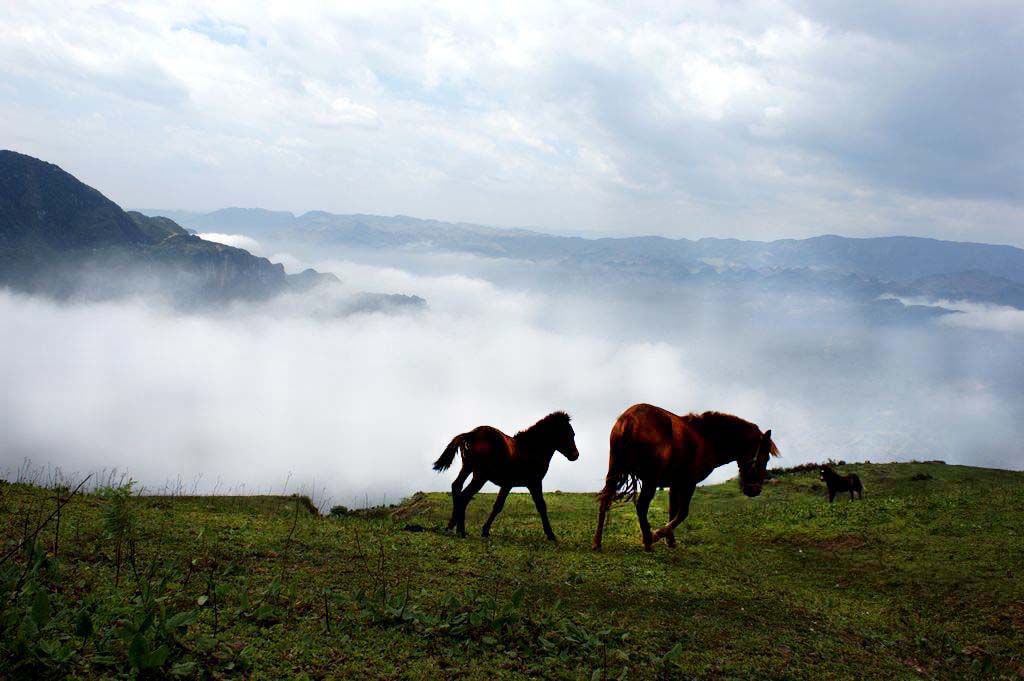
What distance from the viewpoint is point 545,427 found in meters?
17.4

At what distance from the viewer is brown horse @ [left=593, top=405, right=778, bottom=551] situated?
15359mm

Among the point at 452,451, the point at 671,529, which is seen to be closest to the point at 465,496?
the point at 452,451

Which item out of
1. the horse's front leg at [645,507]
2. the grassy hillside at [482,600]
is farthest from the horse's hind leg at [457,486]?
the horse's front leg at [645,507]

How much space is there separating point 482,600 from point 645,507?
7.81 meters

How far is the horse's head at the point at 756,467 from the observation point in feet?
53.5

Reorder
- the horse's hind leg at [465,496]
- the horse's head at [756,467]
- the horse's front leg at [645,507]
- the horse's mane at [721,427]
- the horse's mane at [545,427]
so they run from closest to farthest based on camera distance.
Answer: the horse's front leg at [645,507], the horse's hind leg at [465,496], the horse's head at [756,467], the horse's mane at [721,427], the horse's mane at [545,427]

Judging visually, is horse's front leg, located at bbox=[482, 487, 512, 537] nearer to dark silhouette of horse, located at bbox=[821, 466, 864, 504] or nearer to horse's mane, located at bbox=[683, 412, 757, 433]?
horse's mane, located at bbox=[683, 412, 757, 433]

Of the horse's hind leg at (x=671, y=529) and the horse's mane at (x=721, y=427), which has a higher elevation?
the horse's mane at (x=721, y=427)

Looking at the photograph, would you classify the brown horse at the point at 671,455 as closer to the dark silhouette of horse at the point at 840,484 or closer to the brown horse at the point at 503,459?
the brown horse at the point at 503,459

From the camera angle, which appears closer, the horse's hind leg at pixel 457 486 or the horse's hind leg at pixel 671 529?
the horse's hind leg at pixel 671 529

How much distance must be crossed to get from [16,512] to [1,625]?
741 centimetres

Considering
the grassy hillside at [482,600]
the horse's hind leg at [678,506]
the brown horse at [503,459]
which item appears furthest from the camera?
the brown horse at [503,459]

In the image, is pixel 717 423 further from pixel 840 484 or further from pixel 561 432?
pixel 840 484

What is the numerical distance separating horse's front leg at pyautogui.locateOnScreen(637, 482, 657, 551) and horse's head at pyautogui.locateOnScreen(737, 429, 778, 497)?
9.97 ft
